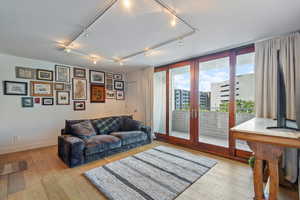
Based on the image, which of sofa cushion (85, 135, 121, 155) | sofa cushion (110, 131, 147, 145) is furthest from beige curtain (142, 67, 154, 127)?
sofa cushion (85, 135, 121, 155)

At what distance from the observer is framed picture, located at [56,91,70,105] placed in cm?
A: 398

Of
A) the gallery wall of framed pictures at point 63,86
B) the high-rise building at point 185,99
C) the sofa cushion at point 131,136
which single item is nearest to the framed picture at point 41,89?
the gallery wall of framed pictures at point 63,86

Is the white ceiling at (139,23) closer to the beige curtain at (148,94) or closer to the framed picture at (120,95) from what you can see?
the beige curtain at (148,94)

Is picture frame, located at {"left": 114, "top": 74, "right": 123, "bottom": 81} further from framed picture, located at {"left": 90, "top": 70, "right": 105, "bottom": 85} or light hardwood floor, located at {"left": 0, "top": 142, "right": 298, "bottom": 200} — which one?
light hardwood floor, located at {"left": 0, "top": 142, "right": 298, "bottom": 200}

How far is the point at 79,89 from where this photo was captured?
4.37m

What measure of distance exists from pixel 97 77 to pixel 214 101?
12.9 feet

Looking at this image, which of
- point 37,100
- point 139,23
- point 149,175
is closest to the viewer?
point 139,23

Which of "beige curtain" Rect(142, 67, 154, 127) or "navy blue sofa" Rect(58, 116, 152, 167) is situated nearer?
"navy blue sofa" Rect(58, 116, 152, 167)

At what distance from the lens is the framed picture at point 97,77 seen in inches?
184

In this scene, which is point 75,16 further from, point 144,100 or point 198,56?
point 144,100

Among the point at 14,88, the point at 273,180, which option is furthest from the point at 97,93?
the point at 273,180

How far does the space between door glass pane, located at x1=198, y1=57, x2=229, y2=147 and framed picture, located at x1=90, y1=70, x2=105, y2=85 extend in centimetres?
342

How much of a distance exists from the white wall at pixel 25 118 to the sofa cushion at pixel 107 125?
1.21 m

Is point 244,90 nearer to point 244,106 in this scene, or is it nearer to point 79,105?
point 244,106
